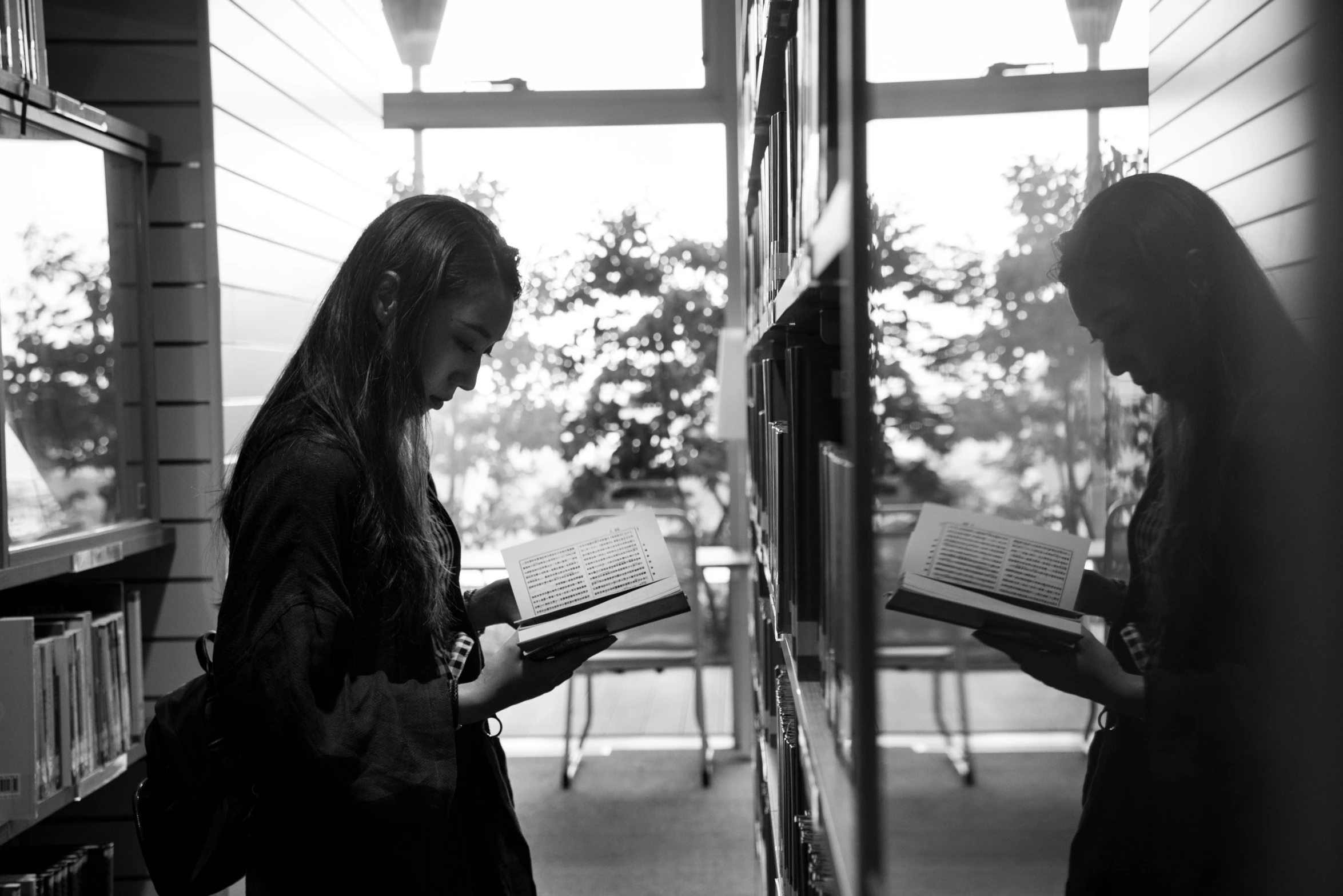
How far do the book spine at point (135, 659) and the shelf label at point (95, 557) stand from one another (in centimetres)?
13

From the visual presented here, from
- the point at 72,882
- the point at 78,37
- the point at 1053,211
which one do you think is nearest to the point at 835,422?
the point at 1053,211

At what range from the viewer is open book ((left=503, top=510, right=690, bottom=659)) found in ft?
4.17

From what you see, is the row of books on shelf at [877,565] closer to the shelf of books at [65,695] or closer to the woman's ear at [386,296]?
the woman's ear at [386,296]

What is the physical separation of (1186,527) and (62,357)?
242cm

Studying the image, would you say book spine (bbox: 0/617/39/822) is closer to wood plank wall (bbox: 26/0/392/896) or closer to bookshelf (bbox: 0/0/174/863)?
bookshelf (bbox: 0/0/174/863)

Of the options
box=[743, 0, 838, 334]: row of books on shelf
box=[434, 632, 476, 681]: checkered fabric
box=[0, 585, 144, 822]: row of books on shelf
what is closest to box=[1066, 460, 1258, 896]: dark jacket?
box=[743, 0, 838, 334]: row of books on shelf

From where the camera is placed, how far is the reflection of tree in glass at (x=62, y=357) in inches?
85.8

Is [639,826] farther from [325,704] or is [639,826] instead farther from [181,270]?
[325,704]

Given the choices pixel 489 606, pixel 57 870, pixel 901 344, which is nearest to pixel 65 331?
pixel 57 870

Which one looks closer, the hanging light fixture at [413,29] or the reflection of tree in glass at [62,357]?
the reflection of tree in glass at [62,357]

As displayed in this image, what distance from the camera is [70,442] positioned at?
7.75ft

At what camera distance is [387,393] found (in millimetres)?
1347

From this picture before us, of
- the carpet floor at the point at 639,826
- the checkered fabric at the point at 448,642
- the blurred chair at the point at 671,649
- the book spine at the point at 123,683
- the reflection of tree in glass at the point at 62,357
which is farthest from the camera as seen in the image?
the blurred chair at the point at 671,649

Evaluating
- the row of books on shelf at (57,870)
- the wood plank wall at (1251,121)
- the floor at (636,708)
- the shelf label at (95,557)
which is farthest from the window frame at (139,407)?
the wood plank wall at (1251,121)
